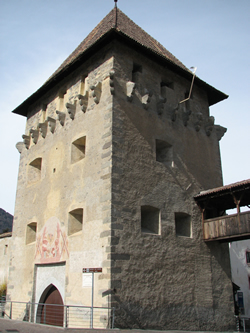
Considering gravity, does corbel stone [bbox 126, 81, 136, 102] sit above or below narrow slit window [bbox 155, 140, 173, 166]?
above

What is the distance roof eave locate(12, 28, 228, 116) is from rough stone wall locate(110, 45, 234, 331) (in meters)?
0.36

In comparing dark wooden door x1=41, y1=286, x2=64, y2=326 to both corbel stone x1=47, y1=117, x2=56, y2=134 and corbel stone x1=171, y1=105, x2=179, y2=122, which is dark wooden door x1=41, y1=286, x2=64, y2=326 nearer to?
corbel stone x1=47, y1=117, x2=56, y2=134

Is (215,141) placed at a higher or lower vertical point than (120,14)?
lower

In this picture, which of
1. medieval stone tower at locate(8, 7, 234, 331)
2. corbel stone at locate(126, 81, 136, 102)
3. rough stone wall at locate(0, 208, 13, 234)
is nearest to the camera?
medieval stone tower at locate(8, 7, 234, 331)

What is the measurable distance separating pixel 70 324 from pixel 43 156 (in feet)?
19.7

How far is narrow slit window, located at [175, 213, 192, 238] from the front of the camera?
36.6ft

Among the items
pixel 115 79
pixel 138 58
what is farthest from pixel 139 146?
pixel 138 58

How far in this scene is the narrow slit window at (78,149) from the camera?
11.3 metres

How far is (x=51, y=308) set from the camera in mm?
10750

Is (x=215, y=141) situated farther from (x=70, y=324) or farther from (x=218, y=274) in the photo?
(x=70, y=324)

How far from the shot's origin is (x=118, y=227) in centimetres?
901

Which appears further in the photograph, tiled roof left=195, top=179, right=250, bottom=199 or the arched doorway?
the arched doorway

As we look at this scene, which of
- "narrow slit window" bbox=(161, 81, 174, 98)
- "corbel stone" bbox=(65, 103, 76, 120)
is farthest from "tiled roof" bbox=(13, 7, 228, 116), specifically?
"corbel stone" bbox=(65, 103, 76, 120)

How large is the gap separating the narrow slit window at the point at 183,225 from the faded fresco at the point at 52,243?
3.62m
